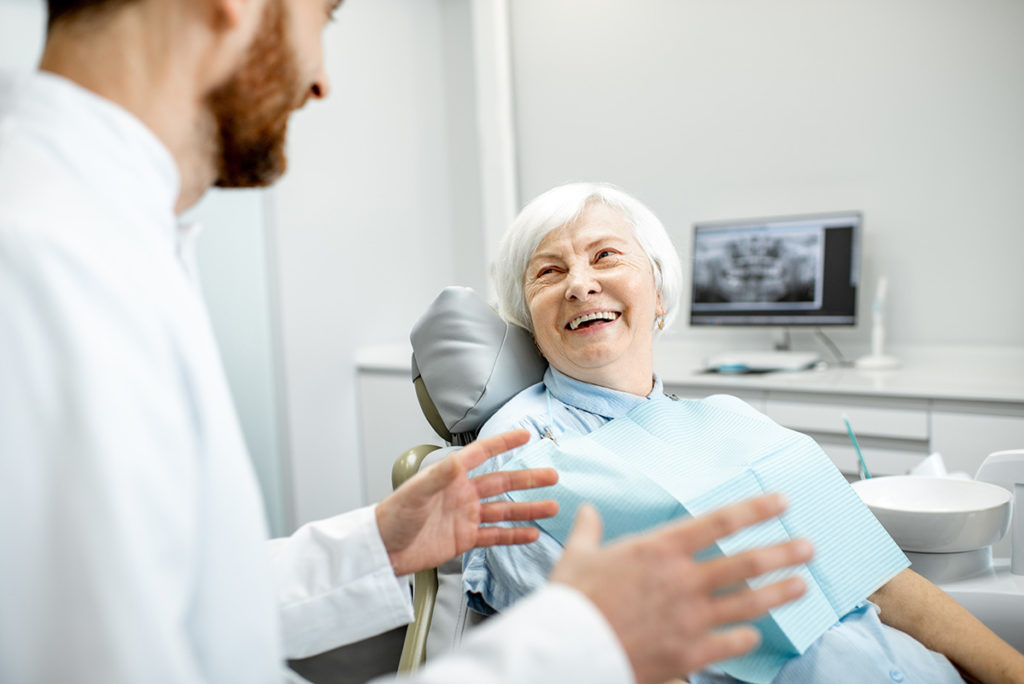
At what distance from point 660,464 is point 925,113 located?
226 centimetres

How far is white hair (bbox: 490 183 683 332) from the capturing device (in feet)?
5.10

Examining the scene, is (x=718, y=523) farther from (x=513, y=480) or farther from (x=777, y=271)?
(x=777, y=271)

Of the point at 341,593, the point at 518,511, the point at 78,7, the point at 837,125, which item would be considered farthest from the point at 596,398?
the point at 837,125

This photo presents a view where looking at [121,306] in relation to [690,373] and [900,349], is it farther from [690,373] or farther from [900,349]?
[900,349]

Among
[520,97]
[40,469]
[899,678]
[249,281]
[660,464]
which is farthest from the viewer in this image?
[520,97]

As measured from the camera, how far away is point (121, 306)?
581 mm

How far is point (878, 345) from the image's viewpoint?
285 cm

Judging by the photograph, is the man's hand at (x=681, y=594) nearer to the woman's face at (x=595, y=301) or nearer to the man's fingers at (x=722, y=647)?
the man's fingers at (x=722, y=647)


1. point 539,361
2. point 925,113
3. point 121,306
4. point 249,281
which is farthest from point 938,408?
point 249,281

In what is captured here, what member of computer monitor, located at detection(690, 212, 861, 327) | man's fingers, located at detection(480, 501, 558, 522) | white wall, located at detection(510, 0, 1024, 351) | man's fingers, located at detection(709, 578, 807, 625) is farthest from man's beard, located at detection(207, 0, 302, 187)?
white wall, located at detection(510, 0, 1024, 351)

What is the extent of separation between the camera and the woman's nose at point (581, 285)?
1.47 metres

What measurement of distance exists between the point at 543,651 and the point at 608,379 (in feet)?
3.22

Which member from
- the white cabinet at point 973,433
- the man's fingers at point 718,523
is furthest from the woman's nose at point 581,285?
the white cabinet at point 973,433

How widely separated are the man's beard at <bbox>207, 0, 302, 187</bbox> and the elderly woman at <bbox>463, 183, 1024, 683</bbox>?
0.69 m
